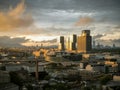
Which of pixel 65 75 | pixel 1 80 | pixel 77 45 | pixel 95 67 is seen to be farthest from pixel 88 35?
pixel 1 80

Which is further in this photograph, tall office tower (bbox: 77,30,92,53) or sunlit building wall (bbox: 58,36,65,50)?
sunlit building wall (bbox: 58,36,65,50)

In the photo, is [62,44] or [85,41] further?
[62,44]

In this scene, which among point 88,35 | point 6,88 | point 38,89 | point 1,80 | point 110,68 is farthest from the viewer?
point 88,35

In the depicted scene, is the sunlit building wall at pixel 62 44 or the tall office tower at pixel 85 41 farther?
the sunlit building wall at pixel 62 44

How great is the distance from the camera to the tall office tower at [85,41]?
47.5 m

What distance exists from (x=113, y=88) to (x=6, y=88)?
371 cm

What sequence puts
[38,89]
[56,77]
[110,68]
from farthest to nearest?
[110,68]
[56,77]
[38,89]

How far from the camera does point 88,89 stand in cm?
1083

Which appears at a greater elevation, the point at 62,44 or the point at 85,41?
the point at 85,41

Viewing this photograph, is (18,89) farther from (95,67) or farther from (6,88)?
(95,67)

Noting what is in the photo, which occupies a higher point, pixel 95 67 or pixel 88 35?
pixel 88 35

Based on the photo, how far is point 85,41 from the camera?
4750cm

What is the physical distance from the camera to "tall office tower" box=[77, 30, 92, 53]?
47.5 metres

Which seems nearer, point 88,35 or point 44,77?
point 44,77
